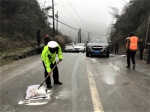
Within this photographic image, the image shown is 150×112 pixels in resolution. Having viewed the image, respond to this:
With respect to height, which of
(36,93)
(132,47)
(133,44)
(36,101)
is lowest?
(36,101)

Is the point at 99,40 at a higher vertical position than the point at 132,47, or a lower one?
higher

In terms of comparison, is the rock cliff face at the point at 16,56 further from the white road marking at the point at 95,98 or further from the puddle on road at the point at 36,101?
the puddle on road at the point at 36,101

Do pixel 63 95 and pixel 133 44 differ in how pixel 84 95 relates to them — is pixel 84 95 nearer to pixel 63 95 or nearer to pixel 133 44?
pixel 63 95

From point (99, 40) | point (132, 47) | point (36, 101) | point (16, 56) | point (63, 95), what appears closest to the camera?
point (36, 101)

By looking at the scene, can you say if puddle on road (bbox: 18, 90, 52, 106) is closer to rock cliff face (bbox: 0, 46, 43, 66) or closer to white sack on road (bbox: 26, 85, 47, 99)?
white sack on road (bbox: 26, 85, 47, 99)

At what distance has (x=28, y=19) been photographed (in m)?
32.4

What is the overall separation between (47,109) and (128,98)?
6.60ft

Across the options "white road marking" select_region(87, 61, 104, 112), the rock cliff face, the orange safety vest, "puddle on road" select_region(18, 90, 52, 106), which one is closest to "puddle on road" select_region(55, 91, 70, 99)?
"puddle on road" select_region(18, 90, 52, 106)

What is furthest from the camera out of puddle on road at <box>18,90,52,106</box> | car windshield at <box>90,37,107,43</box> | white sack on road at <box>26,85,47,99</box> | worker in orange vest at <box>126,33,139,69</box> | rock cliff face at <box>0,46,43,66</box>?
car windshield at <box>90,37,107,43</box>

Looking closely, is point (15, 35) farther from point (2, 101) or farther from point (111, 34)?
point (111, 34)

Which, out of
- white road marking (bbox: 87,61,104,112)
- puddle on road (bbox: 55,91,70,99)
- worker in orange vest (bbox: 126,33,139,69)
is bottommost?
puddle on road (bbox: 55,91,70,99)

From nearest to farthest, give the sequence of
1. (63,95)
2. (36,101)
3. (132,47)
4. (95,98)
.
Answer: (36,101), (95,98), (63,95), (132,47)

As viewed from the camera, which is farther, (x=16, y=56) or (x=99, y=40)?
(x=99, y=40)

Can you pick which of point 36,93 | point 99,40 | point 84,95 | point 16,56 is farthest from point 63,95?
point 99,40
